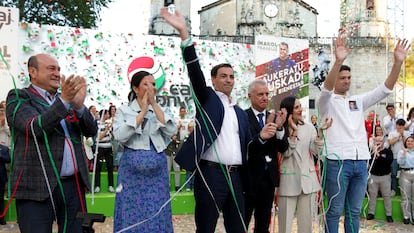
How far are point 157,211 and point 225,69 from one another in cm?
116

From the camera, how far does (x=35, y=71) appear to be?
2918mm

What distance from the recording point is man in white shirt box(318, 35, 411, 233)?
406 cm

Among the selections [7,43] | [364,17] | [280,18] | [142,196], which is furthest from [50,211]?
[280,18]

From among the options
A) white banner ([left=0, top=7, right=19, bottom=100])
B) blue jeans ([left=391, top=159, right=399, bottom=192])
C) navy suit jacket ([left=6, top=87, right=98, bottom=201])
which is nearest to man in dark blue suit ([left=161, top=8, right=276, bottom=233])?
navy suit jacket ([left=6, top=87, right=98, bottom=201])

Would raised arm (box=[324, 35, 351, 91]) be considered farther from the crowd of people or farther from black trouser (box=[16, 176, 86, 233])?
black trouser (box=[16, 176, 86, 233])

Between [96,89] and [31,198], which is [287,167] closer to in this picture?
[31,198]

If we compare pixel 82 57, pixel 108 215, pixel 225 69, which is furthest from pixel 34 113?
pixel 82 57

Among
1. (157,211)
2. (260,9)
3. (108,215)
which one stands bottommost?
(108,215)

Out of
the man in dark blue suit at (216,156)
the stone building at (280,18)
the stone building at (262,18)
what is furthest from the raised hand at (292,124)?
the stone building at (262,18)

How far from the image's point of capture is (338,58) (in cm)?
373

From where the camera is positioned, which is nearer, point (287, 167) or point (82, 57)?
point (287, 167)

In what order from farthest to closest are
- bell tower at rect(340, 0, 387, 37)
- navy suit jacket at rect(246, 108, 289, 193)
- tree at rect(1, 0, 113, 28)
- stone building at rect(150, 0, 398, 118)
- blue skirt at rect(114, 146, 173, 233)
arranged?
Result: stone building at rect(150, 0, 398, 118) < bell tower at rect(340, 0, 387, 37) < tree at rect(1, 0, 113, 28) < navy suit jacket at rect(246, 108, 289, 193) < blue skirt at rect(114, 146, 173, 233)

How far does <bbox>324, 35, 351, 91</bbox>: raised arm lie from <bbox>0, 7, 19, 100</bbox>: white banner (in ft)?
22.7

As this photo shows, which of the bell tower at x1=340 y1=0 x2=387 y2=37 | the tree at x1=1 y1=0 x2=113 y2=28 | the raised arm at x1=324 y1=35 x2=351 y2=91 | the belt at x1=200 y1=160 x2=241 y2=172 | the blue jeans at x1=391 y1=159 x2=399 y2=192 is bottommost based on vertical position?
the blue jeans at x1=391 y1=159 x2=399 y2=192
